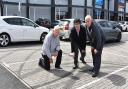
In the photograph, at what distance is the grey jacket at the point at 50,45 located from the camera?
9.09 metres

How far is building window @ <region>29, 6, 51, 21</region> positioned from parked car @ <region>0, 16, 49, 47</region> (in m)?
26.1

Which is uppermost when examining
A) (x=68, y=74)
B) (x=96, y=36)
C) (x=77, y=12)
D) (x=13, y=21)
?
(x=77, y=12)

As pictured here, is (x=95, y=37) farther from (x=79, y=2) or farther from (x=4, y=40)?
(x=79, y=2)

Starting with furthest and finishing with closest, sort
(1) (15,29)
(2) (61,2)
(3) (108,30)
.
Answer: (2) (61,2) < (3) (108,30) < (1) (15,29)

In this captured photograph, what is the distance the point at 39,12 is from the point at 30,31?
27.6m

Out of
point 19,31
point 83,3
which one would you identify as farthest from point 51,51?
point 83,3

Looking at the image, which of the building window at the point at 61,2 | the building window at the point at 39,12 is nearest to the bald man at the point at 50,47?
the building window at the point at 39,12

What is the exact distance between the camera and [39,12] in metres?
43.2

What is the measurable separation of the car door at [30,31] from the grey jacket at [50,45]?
6.72 meters

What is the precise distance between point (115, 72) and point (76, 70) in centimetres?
123

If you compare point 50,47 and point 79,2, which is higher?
point 79,2

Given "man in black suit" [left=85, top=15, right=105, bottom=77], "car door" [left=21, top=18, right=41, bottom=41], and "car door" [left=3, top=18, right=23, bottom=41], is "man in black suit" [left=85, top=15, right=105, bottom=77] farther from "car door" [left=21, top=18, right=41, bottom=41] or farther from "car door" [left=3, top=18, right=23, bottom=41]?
"car door" [left=21, top=18, right=41, bottom=41]

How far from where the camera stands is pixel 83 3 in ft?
163

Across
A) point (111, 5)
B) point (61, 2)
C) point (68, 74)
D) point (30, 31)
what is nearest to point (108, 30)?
point (30, 31)
